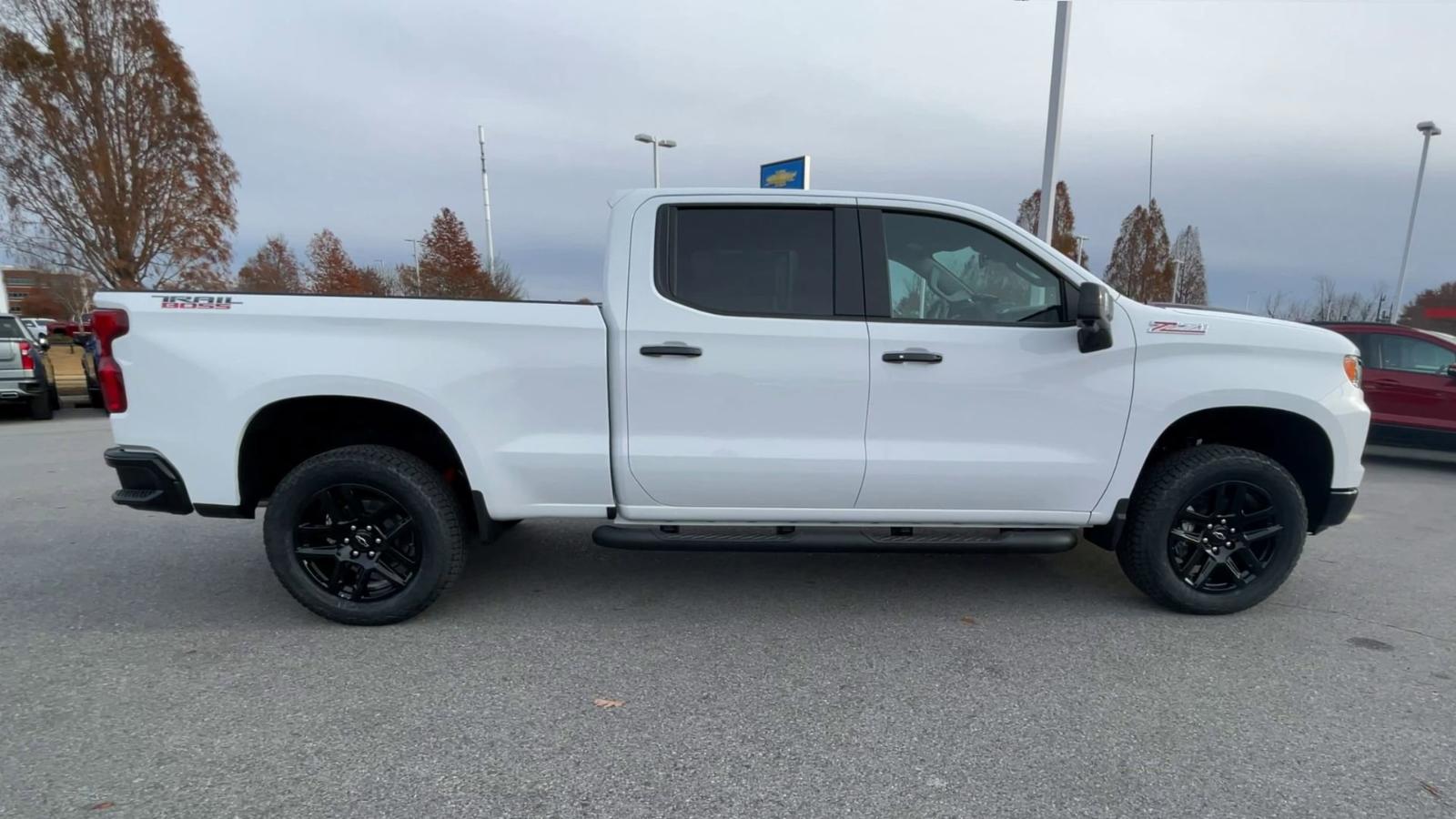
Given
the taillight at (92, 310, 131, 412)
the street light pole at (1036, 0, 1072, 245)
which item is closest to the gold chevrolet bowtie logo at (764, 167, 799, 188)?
the street light pole at (1036, 0, 1072, 245)

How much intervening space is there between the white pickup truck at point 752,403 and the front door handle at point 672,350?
0.04 ft

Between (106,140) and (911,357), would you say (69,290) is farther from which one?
(911,357)

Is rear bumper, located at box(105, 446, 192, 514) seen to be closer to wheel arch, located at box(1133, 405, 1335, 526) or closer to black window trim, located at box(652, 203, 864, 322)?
black window trim, located at box(652, 203, 864, 322)

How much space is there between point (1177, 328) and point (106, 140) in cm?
2339

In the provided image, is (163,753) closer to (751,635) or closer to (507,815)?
(507,815)

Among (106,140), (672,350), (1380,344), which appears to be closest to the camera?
(672,350)

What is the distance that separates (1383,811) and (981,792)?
119cm

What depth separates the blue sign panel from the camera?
12.8m

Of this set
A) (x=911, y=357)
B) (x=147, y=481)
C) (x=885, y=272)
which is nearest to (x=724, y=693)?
(x=911, y=357)

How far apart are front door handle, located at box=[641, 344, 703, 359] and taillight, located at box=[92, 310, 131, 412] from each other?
2.24 m

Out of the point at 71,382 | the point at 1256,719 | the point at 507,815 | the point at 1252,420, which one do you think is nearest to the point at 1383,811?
the point at 1256,719

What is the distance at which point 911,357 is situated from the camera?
324 centimetres

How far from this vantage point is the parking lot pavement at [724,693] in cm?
226

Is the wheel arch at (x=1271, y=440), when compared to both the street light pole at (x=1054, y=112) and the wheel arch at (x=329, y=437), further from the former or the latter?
the street light pole at (x=1054, y=112)
